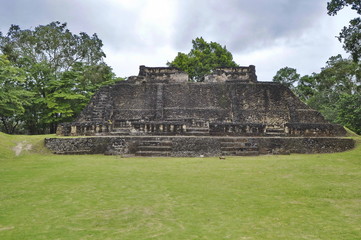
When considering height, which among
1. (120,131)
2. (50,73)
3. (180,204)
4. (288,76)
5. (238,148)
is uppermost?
(288,76)

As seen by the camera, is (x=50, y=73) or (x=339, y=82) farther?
(x=339, y=82)

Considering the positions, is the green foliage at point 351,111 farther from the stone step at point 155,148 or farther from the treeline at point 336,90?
the stone step at point 155,148

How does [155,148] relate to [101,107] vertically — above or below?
below

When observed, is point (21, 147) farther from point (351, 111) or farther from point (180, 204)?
point (351, 111)

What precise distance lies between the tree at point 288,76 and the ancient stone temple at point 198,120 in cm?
1828

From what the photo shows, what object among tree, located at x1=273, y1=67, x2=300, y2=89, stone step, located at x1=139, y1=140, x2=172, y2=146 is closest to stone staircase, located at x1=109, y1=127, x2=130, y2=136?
stone step, located at x1=139, y1=140, x2=172, y2=146

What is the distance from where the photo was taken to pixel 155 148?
10719mm

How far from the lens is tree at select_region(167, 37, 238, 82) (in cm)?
3059

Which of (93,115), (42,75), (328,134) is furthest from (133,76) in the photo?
(328,134)

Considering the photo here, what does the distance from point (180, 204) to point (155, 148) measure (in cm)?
684

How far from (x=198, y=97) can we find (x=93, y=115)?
643cm

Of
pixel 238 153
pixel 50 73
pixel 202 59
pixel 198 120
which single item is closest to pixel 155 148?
pixel 238 153

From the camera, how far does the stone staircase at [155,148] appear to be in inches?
410

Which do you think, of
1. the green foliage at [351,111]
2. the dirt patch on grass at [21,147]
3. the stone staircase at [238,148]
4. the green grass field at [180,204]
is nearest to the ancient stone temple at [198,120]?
the stone staircase at [238,148]
